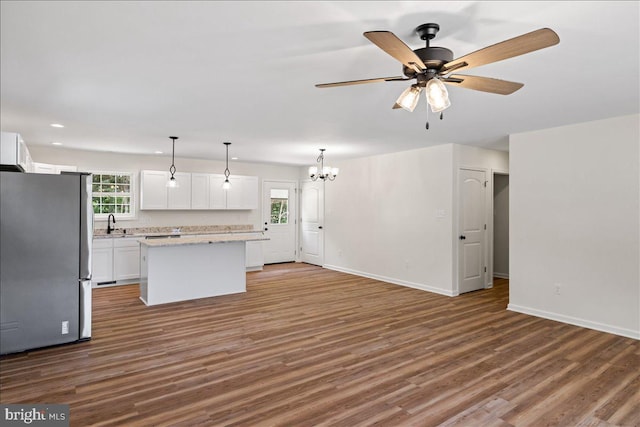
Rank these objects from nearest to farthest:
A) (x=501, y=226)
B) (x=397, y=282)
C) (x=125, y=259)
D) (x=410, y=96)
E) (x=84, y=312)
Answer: (x=410, y=96), (x=84, y=312), (x=125, y=259), (x=397, y=282), (x=501, y=226)

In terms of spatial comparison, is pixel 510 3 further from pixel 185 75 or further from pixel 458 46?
pixel 185 75

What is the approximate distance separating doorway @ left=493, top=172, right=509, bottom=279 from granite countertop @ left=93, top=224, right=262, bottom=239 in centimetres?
512

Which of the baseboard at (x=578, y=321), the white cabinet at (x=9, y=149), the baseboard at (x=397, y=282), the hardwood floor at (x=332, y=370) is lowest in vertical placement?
the hardwood floor at (x=332, y=370)

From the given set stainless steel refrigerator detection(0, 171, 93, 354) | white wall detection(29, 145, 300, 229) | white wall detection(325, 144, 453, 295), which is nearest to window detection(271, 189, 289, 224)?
white wall detection(29, 145, 300, 229)

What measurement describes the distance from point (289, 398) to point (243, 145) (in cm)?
425

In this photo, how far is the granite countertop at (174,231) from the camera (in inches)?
256

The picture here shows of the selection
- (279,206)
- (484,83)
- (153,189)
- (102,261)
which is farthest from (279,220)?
(484,83)

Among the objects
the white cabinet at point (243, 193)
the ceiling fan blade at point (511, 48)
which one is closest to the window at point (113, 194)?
the white cabinet at point (243, 193)

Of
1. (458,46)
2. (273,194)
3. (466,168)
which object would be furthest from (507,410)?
(273,194)

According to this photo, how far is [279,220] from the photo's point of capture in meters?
9.01

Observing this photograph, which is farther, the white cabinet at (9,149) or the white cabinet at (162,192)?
the white cabinet at (162,192)

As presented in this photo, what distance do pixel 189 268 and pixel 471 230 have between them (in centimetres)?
457

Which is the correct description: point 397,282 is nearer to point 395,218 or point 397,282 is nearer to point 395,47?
point 395,218

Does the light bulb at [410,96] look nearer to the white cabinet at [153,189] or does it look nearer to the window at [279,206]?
the white cabinet at [153,189]
